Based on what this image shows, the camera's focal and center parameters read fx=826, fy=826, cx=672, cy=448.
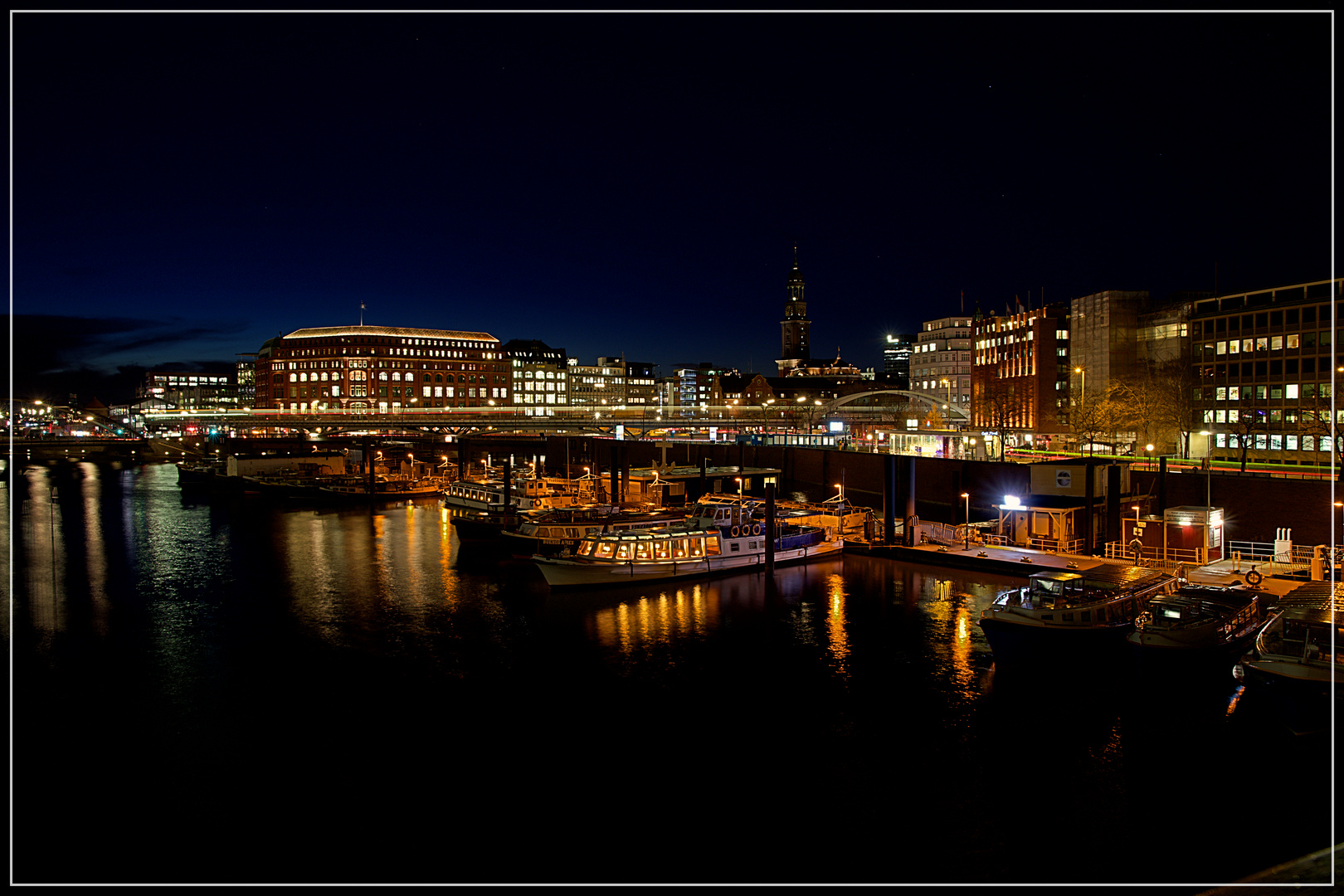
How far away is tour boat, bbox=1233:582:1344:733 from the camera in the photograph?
1595cm

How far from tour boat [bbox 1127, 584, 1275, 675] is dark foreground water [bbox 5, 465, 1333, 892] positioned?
837 millimetres

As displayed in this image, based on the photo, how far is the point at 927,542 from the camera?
37344 mm

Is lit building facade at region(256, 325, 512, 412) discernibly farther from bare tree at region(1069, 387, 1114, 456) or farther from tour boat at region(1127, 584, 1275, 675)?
tour boat at region(1127, 584, 1275, 675)

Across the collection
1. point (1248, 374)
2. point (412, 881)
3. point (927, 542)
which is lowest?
point (412, 881)

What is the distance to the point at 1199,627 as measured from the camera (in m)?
19.4

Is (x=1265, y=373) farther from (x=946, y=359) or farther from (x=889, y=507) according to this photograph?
(x=946, y=359)

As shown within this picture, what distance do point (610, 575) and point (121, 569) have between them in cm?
2248

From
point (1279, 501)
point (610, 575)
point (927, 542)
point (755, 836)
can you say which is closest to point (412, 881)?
point (755, 836)

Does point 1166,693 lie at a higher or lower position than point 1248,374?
lower

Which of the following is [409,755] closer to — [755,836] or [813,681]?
[755,836]

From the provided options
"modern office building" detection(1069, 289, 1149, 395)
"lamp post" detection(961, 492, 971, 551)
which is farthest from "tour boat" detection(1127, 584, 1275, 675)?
"modern office building" detection(1069, 289, 1149, 395)

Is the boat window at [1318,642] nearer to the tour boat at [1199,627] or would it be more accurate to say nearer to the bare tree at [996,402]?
the tour boat at [1199,627]

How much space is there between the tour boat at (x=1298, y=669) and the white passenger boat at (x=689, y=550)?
1931cm

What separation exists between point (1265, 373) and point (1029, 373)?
2702 centimetres
